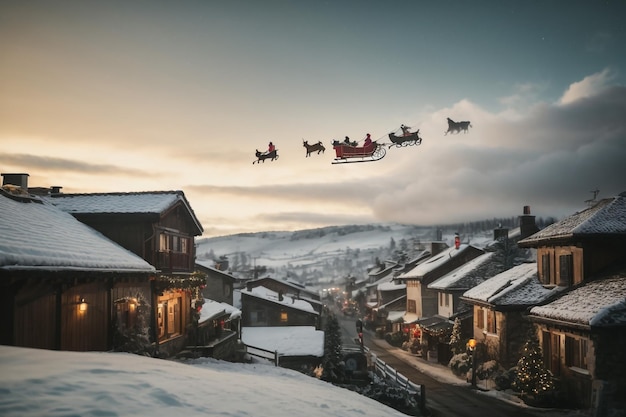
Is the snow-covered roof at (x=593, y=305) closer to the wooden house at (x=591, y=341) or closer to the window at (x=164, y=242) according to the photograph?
the wooden house at (x=591, y=341)

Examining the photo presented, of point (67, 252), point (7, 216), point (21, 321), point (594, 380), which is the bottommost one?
point (594, 380)

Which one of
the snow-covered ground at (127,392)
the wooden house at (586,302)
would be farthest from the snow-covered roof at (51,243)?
the wooden house at (586,302)

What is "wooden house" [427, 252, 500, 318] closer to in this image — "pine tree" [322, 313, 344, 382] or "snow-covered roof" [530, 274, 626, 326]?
"pine tree" [322, 313, 344, 382]

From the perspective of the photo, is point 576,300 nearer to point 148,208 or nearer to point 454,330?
point 454,330

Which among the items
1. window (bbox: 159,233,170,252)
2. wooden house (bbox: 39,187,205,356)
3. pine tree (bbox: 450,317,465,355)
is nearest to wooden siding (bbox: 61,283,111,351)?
wooden house (bbox: 39,187,205,356)

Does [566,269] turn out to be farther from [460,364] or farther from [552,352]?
[460,364]

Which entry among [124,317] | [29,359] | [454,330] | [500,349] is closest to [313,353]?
[454,330]

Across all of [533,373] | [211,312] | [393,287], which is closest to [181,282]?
[211,312]
